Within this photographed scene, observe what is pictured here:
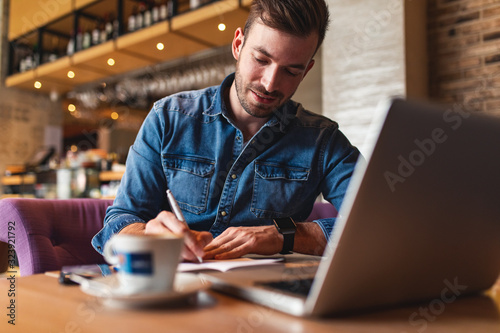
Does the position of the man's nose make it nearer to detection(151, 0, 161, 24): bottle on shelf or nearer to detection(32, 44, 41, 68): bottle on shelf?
detection(151, 0, 161, 24): bottle on shelf

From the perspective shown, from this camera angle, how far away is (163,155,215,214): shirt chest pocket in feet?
4.16

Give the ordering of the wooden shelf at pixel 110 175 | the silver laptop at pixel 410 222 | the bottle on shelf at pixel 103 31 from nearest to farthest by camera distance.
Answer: the silver laptop at pixel 410 222 < the wooden shelf at pixel 110 175 < the bottle on shelf at pixel 103 31

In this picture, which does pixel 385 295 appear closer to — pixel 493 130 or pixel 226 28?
pixel 493 130

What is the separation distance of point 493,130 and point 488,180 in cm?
7

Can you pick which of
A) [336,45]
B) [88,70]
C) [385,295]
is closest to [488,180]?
[385,295]

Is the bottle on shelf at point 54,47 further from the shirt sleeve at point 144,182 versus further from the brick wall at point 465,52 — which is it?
the shirt sleeve at point 144,182

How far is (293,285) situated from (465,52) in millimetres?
2956

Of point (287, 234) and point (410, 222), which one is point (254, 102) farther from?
point (410, 222)

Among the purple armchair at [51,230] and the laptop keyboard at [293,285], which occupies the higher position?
the laptop keyboard at [293,285]

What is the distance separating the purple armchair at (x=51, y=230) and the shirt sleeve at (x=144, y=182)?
15 cm

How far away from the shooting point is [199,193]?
1.27 m

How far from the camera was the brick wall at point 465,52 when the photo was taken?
9.43 ft

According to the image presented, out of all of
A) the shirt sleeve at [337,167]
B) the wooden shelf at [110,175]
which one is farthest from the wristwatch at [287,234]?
the wooden shelf at [110,175]

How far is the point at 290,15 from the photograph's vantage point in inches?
47.7
